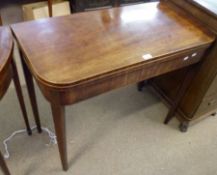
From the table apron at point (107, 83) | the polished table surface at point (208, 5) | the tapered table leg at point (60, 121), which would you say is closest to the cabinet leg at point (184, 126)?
the table apron at point (107, 83)

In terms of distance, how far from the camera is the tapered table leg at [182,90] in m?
1.19

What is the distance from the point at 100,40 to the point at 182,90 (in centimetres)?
63

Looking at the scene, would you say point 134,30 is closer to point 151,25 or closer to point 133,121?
point 151,25

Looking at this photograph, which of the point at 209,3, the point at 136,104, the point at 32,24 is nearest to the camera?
the point at 32,24

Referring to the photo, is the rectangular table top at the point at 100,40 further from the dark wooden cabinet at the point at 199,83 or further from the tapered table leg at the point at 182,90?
the tapered table leg at the point at 182,90

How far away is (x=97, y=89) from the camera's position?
2.76ft

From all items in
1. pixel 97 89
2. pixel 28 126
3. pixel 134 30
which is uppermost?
pixel 134 30

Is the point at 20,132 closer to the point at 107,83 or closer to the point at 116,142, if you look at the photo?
the point at 116,142

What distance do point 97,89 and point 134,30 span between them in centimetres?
36

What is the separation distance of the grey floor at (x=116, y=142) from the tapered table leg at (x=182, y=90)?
0.08m

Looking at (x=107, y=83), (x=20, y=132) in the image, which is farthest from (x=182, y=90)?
(x=20, y=132)

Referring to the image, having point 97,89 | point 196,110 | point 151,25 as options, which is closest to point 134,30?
point 151,25

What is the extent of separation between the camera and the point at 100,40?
928 mm

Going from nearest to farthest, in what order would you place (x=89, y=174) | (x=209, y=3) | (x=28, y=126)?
(x=209, y=3) < (x=89, y=174) < (x=28, y=126)
